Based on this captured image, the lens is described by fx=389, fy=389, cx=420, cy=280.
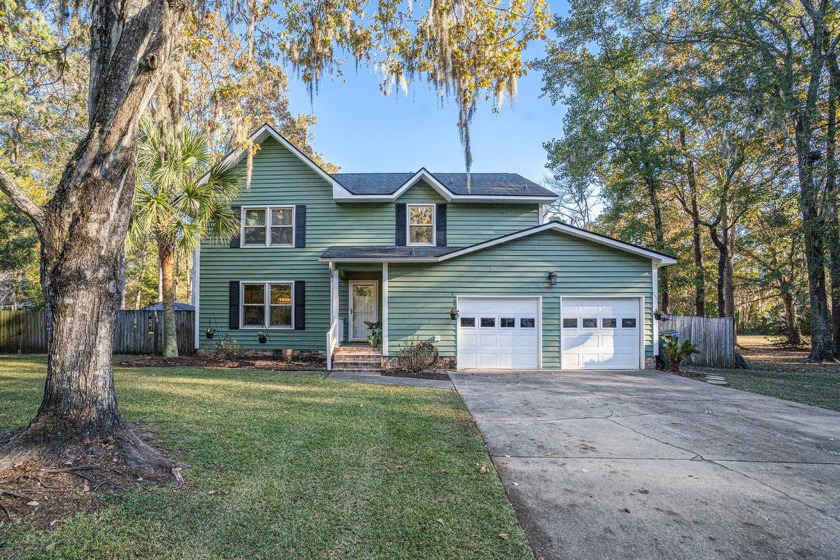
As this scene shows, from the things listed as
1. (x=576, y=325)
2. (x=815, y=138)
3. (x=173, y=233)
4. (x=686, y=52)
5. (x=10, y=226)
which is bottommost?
(x=576, y=325)

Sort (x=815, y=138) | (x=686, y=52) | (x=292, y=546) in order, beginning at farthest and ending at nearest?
(x=686, y=52) → (x=815, y=138) → (x=292, y=546)

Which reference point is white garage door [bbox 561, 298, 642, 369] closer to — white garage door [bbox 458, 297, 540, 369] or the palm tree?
white garage door [bbox 458, 297, 540, 369]

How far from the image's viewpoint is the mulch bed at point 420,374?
9221mm

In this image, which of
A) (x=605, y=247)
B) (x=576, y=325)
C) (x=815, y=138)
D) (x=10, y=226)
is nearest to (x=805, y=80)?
(x=815, y=138)

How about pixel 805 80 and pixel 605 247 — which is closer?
pixel 605 247

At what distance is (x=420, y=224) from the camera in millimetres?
12539

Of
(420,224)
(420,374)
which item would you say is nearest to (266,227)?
(420,224)

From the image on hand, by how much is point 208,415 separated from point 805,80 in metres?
17.3

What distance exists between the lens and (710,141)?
1545 centimetres

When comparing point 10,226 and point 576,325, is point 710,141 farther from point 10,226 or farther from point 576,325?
point 10,226

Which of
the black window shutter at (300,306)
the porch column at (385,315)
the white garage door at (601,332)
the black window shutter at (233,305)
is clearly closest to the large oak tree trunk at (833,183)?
the white garage door at (601,332)

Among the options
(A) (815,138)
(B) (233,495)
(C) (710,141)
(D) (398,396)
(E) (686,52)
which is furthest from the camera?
(C) (710,141)

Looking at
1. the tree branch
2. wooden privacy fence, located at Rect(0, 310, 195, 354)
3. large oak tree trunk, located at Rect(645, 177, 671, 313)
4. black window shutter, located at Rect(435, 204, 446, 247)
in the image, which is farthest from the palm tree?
large oak tree trunk, located at Rect(645, 177, 671, 313)

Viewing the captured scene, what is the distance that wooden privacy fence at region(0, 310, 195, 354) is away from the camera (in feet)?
42.7
